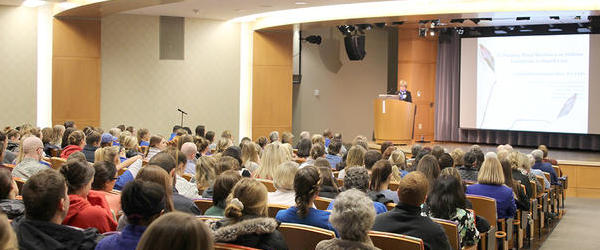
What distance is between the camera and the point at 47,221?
291 cm

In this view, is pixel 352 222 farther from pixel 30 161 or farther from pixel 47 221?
pixel 30 161

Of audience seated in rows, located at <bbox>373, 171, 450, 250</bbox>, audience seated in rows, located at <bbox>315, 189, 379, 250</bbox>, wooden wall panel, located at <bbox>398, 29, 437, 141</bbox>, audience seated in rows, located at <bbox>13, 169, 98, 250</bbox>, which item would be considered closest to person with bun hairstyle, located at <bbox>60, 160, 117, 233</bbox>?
audience seated in rows, located at <bbox>13, 169, 98, 250</bbox>

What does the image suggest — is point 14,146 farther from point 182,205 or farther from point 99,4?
point 182,205

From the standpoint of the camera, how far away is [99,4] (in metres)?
10.5

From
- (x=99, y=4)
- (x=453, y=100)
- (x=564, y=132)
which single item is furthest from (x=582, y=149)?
(x=99, y=4)

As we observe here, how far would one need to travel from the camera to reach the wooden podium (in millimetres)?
13641

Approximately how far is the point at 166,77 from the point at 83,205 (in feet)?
33.2

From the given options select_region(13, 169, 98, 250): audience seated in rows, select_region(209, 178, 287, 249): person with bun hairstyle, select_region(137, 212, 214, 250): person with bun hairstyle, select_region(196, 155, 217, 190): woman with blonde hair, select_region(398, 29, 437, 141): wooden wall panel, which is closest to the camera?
select_region(137, 212, 214, 250): person with bun hairstyle

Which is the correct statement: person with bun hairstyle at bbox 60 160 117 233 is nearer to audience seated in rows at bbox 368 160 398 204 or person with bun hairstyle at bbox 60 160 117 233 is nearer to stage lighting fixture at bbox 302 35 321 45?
audience seated in rows at bbox 368 160 398 204

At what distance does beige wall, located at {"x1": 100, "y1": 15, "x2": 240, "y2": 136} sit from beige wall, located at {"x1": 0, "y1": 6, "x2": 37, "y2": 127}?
4.31 ft

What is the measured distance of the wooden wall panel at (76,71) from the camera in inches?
468

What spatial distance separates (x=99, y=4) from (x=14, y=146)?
3.41 m

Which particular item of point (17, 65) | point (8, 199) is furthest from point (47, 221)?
point (17, 65)

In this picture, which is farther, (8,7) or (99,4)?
(8,7)
